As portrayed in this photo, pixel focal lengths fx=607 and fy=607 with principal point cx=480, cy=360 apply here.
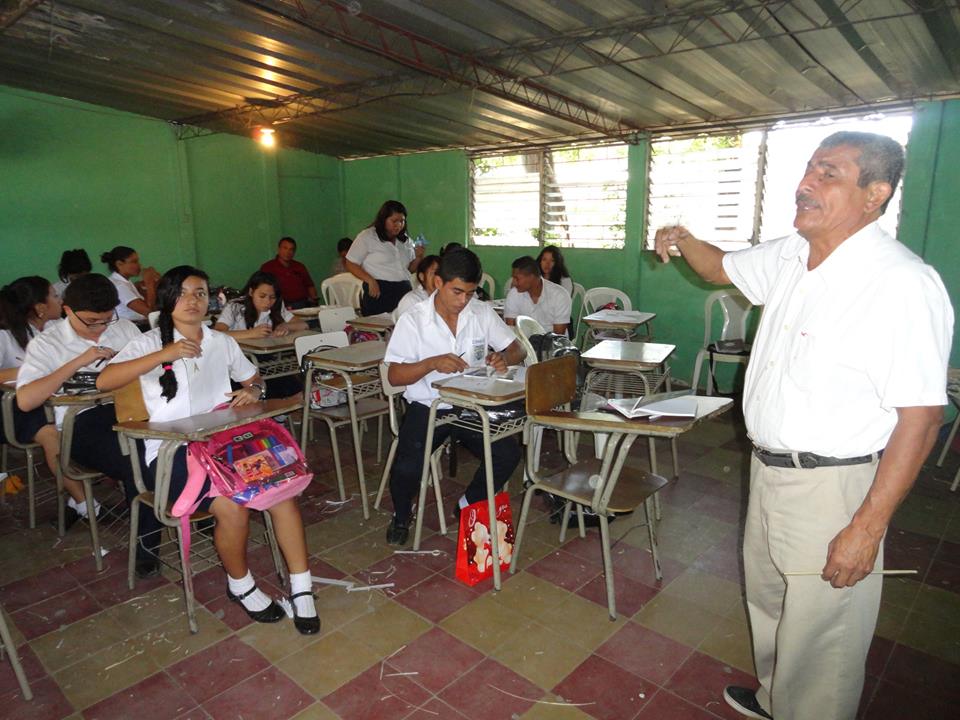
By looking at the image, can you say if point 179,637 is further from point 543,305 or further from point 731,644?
point 543,305

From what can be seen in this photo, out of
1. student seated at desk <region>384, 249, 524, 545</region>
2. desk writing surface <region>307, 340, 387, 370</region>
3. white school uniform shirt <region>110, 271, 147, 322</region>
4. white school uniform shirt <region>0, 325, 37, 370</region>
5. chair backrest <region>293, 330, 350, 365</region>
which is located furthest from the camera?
white school uniform shirt <region>110, 271, 147, 322</region>

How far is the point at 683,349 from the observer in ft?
22.8

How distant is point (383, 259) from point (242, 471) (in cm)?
338

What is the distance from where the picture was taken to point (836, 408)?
146 centimetres

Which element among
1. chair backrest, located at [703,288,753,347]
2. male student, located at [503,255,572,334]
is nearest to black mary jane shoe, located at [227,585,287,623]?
male student, located at [503,255,572,334]

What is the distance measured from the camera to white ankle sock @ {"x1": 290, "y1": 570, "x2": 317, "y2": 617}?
2355 millimetres

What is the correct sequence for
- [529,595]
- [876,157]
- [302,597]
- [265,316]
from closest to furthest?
[876,157], [302,597], [529,595], [265,316]

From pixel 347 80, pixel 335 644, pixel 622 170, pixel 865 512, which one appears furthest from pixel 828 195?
pixel 622 170

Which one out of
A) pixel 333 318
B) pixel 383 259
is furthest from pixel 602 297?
pixel 333 318

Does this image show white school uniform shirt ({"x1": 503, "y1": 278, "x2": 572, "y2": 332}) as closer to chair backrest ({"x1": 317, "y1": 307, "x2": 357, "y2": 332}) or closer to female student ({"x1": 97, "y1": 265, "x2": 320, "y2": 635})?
chair backrest ({"x1": 317, "y1": 307, "x2": 357, "y2": 332})

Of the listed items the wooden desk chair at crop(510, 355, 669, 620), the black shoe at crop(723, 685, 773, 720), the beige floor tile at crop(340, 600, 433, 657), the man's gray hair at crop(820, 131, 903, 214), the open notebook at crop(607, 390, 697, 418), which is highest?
the man's gray hair at crop(820, 131, 903, 214)

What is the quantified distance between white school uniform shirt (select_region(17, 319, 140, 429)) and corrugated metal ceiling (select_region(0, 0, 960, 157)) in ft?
6.90

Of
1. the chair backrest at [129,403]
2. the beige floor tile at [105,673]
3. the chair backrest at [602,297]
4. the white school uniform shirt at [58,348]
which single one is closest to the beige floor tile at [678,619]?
the beige floor tile at [105,673]

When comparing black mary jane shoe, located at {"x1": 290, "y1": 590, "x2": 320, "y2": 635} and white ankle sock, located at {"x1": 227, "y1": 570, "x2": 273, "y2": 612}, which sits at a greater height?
white ankle sock, located at {"x1": 227, "y1": 570, "x2": 273, "y2": 612}
